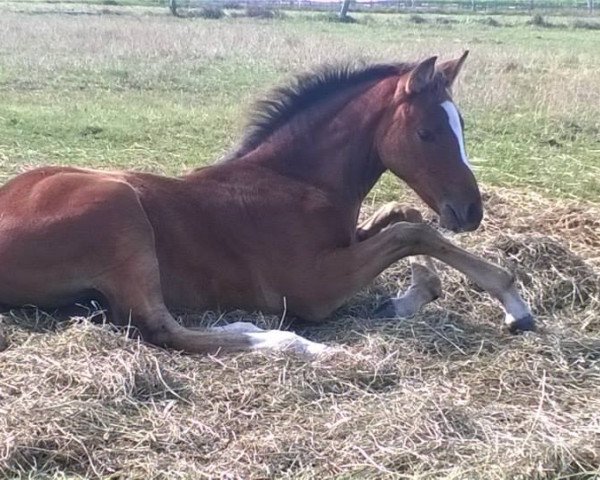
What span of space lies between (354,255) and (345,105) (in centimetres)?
95

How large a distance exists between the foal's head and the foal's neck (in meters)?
0.24

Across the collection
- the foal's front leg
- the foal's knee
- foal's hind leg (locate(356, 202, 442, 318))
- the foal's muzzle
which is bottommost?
foal's hind leg (locate(356, 202, 442, 318))

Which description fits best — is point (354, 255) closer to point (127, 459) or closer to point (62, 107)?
point (127, 459)

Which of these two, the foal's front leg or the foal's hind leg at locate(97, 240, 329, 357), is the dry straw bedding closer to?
the foal's hind leg at locate(97, 240, 329, 357)

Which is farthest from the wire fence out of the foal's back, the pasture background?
the foal's back

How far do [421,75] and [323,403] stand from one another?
198cm

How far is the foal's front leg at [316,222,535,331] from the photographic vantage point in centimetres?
504

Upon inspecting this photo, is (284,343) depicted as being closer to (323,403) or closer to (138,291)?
(323,403)

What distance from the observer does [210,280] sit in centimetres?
505

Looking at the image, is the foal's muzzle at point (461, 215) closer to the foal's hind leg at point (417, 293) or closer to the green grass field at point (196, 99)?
the foal's hind leg at point (417, 293)

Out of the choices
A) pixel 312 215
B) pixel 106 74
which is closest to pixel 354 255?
pixel 312 215

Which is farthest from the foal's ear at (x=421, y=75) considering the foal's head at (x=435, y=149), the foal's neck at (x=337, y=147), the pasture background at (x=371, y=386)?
the pasture background at (x=371, y=386)

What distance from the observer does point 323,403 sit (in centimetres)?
399

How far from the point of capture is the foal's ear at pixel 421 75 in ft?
16.6
